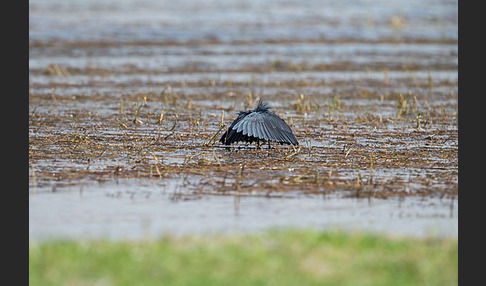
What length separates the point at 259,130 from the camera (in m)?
11.4

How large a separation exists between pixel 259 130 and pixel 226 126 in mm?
2096

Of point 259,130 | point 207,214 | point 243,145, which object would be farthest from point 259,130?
point 207,214

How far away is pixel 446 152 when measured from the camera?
1158 cm

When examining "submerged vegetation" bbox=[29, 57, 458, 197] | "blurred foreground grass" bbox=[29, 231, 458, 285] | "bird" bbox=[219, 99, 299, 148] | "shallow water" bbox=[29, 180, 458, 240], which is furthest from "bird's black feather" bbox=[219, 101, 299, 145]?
"blurred foreground grass" bbox=[29, 231, 458, 285]

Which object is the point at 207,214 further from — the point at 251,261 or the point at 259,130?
the point at 259,130

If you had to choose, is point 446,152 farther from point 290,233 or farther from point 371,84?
point 371,84

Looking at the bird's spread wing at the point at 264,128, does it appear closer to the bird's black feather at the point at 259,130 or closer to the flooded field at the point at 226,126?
the bird's black feather at the point at 259,130

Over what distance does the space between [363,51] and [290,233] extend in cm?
1997

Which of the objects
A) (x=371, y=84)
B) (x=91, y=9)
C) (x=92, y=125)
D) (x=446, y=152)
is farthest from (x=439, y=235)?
(x=91, y=9)

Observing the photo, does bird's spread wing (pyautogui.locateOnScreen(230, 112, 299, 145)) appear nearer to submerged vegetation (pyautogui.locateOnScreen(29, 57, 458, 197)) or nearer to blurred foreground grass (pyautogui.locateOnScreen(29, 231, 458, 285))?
submerged vegetation (pyautogui.locateOnScreen(29, 57, 458, 197))

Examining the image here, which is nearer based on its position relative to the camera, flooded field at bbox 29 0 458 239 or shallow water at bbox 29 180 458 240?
shallow water at bbox 29 180 458 240

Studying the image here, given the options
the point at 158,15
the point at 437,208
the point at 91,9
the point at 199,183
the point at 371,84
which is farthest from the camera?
the point at 91,9

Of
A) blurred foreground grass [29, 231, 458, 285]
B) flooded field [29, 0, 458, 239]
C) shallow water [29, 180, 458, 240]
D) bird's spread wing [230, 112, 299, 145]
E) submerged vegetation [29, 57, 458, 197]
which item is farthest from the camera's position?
bird's spread wing [230, 112, 299, 145]

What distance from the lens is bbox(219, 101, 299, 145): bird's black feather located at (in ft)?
37.5
